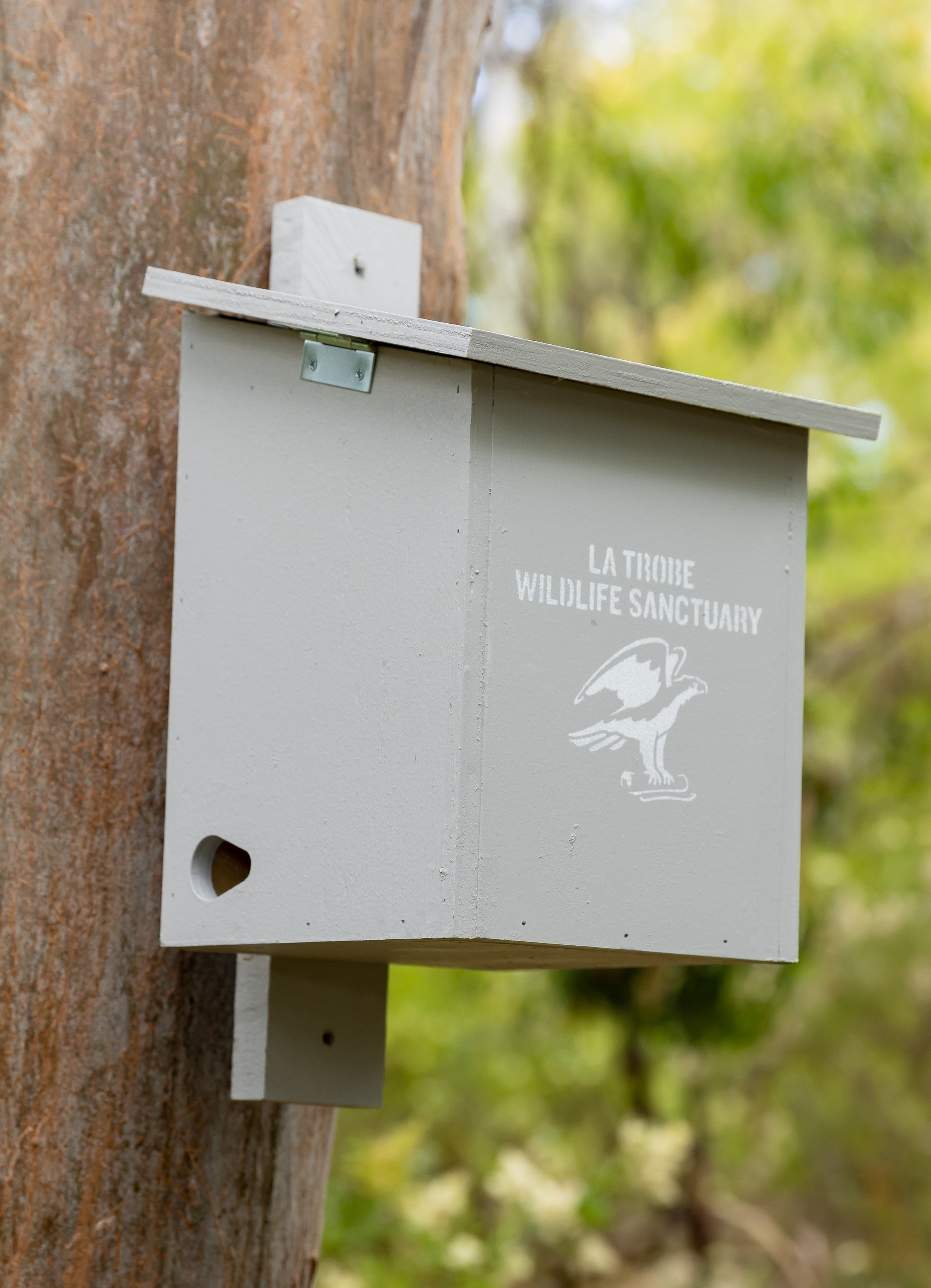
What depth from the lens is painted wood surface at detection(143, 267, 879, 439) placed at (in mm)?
1745

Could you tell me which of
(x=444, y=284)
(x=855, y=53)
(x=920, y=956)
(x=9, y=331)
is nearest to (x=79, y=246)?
(x=9, y=331)

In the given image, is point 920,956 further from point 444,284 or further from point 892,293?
point 444,284

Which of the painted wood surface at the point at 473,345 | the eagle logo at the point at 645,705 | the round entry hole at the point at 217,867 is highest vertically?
the painted wood surface at the point at 473,345

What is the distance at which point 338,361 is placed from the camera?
1.88 metres

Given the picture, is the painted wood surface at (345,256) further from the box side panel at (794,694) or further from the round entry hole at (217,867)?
the round entry hole at (217,867)

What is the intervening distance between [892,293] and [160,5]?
15.9 ft

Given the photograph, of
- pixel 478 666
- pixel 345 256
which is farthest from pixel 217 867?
pixel 345 256

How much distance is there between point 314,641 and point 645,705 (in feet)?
1.23

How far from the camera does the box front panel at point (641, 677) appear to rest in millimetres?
1755

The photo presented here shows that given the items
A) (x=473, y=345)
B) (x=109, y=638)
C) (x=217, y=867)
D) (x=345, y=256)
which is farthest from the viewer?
(x=345, y=256)

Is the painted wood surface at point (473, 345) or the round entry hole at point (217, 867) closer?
the painted wood surface at point (473, 345)

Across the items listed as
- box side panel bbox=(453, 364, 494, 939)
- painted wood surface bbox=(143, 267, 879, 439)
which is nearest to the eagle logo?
box side panel bbox=(453, 364, 494, 939)

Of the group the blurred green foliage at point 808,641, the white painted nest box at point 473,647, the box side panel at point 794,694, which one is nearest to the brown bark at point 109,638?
the white painted nest box at point 473,647

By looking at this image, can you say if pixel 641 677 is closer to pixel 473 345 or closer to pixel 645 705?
pixel 645 705
